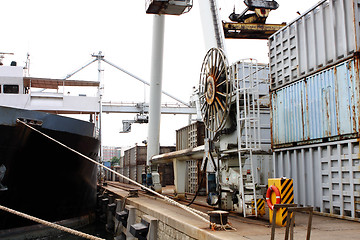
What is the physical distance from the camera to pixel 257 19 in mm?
29016

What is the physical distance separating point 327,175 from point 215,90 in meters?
3.86

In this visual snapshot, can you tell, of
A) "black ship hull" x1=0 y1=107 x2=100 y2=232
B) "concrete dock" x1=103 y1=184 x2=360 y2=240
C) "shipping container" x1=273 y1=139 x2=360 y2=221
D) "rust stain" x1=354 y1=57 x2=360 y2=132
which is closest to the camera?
"concrete dock" x1=103 y1=184 x2=360 y2=240

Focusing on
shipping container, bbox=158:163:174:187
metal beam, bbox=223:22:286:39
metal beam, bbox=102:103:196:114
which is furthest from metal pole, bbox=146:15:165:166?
metal beam, bbox=102:103:196:114

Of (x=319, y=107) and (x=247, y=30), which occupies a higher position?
(x=247, y=30)

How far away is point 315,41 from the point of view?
29.9 feet

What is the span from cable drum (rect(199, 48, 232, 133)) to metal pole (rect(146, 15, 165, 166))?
6.95 meters

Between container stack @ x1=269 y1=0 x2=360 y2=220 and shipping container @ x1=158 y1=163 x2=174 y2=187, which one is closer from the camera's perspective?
container stack @ x1=269 y1=0 x2=360 y2=220

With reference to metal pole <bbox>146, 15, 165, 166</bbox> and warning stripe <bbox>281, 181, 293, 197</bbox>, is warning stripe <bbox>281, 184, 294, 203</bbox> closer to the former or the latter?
warning stripe <bbox>281, 181, 293, 197</bbox>

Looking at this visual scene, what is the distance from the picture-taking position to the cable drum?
9679 mm

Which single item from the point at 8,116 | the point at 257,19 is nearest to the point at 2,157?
the point at 8,116

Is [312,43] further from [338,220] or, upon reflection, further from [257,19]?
[257,19]

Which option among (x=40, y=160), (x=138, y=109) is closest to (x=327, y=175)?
(x=40, y=160)

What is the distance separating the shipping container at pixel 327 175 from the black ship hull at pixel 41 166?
7169mm

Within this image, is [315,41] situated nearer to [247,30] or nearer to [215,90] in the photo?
[215,90]
